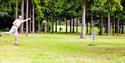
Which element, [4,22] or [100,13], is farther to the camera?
[4,22]

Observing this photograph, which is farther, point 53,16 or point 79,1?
point 53,16

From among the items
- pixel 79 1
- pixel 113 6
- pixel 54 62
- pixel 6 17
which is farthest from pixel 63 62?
pixel 6 17

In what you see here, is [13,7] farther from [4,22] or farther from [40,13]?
[4,22]

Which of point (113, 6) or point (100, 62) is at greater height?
point (113, 6)

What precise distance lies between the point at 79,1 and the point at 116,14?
1326 centimetres

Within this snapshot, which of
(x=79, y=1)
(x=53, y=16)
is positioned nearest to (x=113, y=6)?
(x=79, y=1)

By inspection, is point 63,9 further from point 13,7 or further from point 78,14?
point 13,7

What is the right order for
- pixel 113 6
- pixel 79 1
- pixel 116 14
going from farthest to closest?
pixel 116 14 < pixel 79 1 < pixel 113 6

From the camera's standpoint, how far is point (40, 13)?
219ft

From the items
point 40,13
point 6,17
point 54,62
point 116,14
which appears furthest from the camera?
point 6,17

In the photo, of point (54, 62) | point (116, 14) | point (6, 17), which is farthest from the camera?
point (6, 17)

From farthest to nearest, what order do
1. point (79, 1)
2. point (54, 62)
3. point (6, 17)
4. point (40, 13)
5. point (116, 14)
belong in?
point (6, 17)
point (40, 13)
point (116, 14)
point (79, 1)
point (54, 62)

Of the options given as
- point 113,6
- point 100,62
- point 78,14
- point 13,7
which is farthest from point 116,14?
point 100,62

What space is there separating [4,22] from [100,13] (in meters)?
22.7
